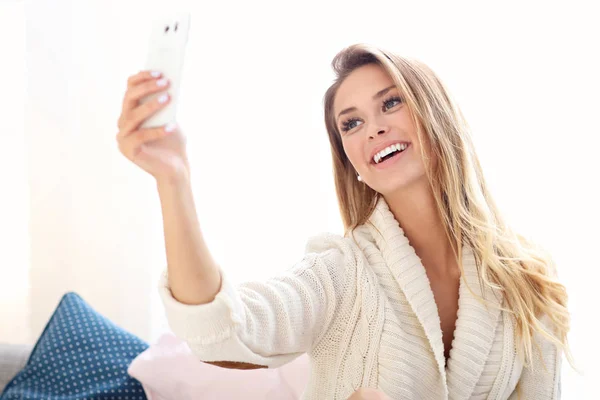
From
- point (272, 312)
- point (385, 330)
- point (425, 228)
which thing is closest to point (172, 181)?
point (272, 312)

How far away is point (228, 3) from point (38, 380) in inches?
60.8

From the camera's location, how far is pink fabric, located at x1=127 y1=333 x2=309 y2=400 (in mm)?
1905

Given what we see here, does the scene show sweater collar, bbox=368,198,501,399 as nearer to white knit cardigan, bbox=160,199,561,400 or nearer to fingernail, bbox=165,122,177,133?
white knit cardigan, bbox=160,199,561,400

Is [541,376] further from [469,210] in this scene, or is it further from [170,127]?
[170,127]

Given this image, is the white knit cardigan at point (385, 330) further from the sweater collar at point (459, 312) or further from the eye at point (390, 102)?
the eye at point (390, 102)

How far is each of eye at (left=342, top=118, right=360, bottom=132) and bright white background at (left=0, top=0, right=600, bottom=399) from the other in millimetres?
455

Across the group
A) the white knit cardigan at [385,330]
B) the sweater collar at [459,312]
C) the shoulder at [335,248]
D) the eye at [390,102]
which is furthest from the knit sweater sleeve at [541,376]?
the eye at [390,102]

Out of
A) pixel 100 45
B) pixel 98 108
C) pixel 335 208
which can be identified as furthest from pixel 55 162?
pixel 335 208

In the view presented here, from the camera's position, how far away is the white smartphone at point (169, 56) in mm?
929

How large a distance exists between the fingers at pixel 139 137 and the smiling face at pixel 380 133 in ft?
2.21

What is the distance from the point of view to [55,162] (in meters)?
2.80

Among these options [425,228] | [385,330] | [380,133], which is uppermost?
[380,133]

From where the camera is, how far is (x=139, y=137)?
933 mm

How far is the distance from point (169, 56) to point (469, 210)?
0.92 metres
